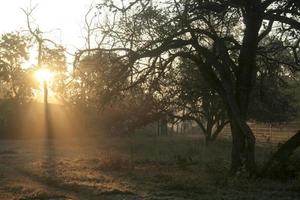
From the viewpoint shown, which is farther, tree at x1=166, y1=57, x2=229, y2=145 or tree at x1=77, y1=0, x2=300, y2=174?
tree at x1=166, y1=57, x2=229, y2=145

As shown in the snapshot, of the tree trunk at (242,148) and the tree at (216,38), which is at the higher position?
the tree at (216,38)

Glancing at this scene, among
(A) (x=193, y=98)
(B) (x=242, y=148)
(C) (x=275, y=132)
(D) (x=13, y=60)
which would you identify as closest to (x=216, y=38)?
(B) (x=242, y=148)

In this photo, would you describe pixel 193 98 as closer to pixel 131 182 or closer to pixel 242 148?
pixel 242 148

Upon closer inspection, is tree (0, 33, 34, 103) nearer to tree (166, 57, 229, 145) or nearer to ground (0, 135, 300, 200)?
tree (166, 57, 229, 145)

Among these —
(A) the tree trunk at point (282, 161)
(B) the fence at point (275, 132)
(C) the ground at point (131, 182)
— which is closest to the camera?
(C) the ground at point (131, 182)

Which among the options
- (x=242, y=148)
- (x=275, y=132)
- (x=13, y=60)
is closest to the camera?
(x=242, y=148)

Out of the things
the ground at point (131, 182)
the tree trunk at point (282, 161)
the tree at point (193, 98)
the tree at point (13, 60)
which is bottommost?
the ground at point (131, 182)

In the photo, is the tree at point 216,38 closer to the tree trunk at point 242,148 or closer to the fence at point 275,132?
the tree trunk at point 242,148

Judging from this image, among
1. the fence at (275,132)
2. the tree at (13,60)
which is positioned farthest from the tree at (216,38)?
the tree at (13,60)

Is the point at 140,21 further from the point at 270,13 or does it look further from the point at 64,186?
the point at 64,186

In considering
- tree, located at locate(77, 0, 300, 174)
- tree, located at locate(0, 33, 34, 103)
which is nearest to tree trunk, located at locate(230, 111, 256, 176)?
tree, located at locate(77, 0, 300, 174)

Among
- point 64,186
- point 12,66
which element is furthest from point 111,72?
point 12,66

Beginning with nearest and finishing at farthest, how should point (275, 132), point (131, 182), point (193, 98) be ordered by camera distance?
point (131, 182)
point (193, 98)
point (275, 132)

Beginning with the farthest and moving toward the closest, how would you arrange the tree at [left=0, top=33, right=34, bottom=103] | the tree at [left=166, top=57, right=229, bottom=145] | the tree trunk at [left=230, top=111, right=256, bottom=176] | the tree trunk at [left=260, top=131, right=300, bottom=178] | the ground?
the tree at [left=0, top=33, right=34, bottom=103] < the tree at [left=166, top=57, right=229, bottom=145] < the tree trunk at [left=230, top=111, right=256, bottom=176] < the tree trunk at [left=260, top=131, right=300, bottom=178] < the ground
